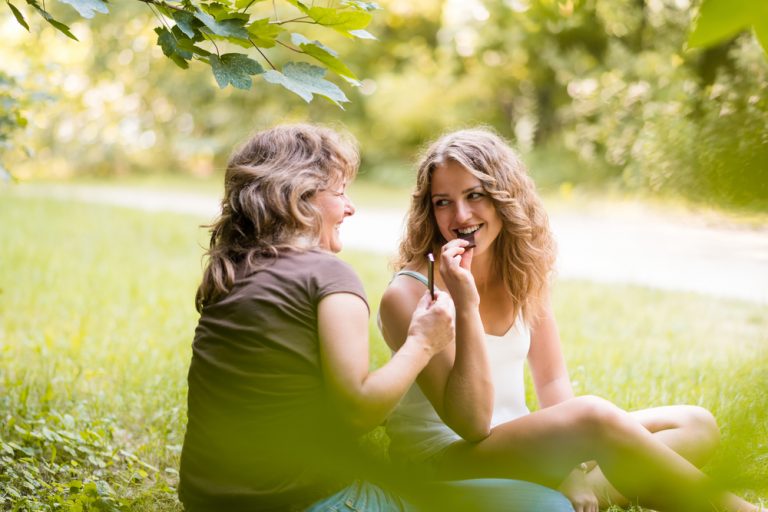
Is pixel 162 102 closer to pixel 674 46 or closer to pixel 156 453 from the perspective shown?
pixel 674 46

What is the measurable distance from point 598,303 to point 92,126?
52.6 ft

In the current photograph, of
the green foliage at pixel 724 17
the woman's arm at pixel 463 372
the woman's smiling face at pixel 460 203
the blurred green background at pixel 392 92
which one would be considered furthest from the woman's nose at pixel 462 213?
the blurred green background at pixel 392 92

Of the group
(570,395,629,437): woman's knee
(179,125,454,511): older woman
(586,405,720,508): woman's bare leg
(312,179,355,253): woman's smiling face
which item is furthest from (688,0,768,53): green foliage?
(586,405,720,508): woman's bare leg

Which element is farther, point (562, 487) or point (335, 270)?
point (562, 487)

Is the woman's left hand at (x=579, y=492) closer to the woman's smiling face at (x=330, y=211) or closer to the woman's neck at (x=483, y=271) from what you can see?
the woman's neck at (x=483, y=271)

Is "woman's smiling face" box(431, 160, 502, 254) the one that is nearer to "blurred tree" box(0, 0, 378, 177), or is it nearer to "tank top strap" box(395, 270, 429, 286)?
"tank top strap" box(395, 270, 429, 286)

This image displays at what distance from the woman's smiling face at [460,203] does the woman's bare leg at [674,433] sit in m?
0.76

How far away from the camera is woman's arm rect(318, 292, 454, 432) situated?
1.62 metres

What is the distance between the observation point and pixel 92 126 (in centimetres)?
1891

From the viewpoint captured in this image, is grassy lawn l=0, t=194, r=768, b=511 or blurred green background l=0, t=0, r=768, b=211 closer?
grassy lawn l=0, t=194, r=768, b=511

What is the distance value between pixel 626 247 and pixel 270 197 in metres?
7.47

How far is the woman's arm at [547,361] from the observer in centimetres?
255

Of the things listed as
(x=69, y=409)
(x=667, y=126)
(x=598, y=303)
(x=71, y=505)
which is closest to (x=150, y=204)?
(x=598, y=303)

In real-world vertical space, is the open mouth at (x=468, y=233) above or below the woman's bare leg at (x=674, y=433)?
above
